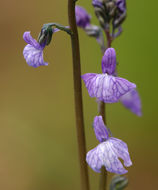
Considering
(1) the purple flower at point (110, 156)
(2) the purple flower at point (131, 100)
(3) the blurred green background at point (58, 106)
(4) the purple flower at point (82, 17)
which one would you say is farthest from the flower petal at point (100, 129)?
(3) the blurred green background at point (58, 106)

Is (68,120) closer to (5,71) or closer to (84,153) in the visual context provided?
(5,71)

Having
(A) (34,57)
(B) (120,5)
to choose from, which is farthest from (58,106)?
(A) (34,57)

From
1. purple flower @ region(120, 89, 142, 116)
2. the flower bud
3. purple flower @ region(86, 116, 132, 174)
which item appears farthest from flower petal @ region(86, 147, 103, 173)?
purple flower @ region(120, 89, 142, 116)

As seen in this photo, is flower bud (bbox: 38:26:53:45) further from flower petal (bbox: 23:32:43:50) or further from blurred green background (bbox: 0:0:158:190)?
blurred green background (bbox: 0:0:158:190)

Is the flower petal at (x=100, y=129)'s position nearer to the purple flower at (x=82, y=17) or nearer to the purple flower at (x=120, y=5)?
the purple flower at (x=120, y=5)

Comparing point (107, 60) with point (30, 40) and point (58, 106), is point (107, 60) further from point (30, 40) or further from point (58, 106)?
point (58, 106)
